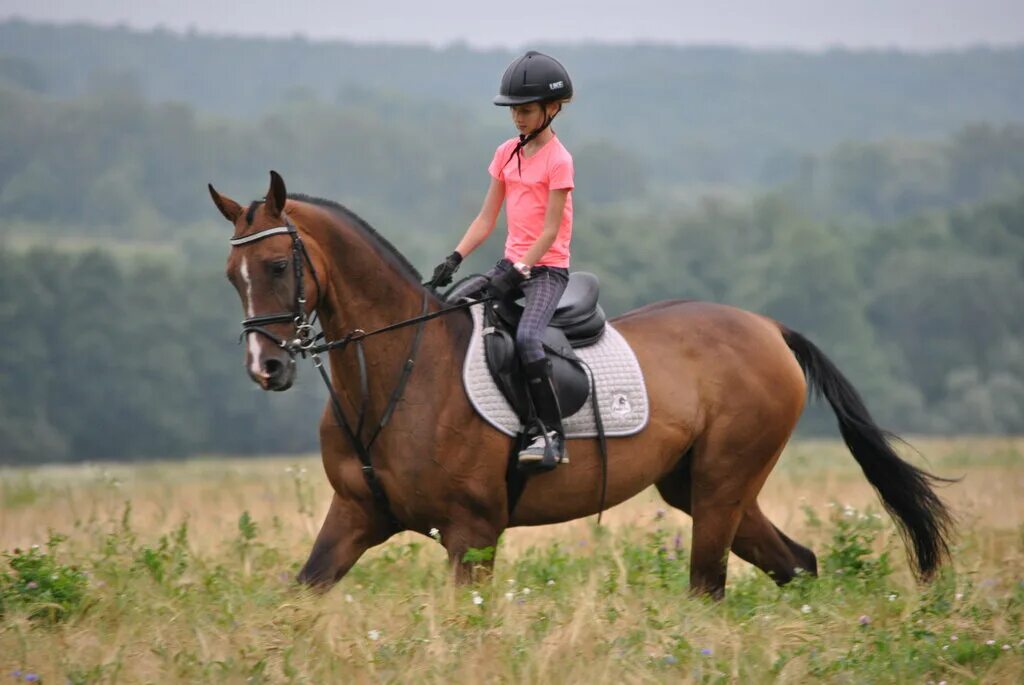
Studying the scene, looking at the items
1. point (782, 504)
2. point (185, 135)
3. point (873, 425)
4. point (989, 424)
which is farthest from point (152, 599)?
point (185, 135)

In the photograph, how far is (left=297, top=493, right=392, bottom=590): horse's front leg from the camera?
721 centimetres

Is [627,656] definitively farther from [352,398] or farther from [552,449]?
[352,398]

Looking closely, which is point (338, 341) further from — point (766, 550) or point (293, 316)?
point (766, 550)

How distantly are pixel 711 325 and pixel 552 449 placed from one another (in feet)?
5.66

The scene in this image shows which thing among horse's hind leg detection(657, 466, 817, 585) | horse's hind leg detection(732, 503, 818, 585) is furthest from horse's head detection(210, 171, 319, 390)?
horse's hind leg detection(732, 503, 818, 585)

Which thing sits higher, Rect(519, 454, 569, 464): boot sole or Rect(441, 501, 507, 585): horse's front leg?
Rect(519, 454, 569, 464): boot sole

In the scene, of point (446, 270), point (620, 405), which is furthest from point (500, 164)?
point (620, 405)

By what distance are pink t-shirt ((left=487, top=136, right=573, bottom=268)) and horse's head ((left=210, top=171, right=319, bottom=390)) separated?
1237 millimetres

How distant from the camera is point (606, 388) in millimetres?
7715

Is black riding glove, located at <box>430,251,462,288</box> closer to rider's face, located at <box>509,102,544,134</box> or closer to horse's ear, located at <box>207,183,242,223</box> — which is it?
rider's face, located at <box>509,102,544,134</box>

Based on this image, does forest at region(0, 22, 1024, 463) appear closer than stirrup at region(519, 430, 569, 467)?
No

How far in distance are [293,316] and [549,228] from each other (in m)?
1.49

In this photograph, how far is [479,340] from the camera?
7375mm

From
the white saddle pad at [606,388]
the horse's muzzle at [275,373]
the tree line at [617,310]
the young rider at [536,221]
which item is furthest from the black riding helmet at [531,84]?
the tree line at [617,310]
